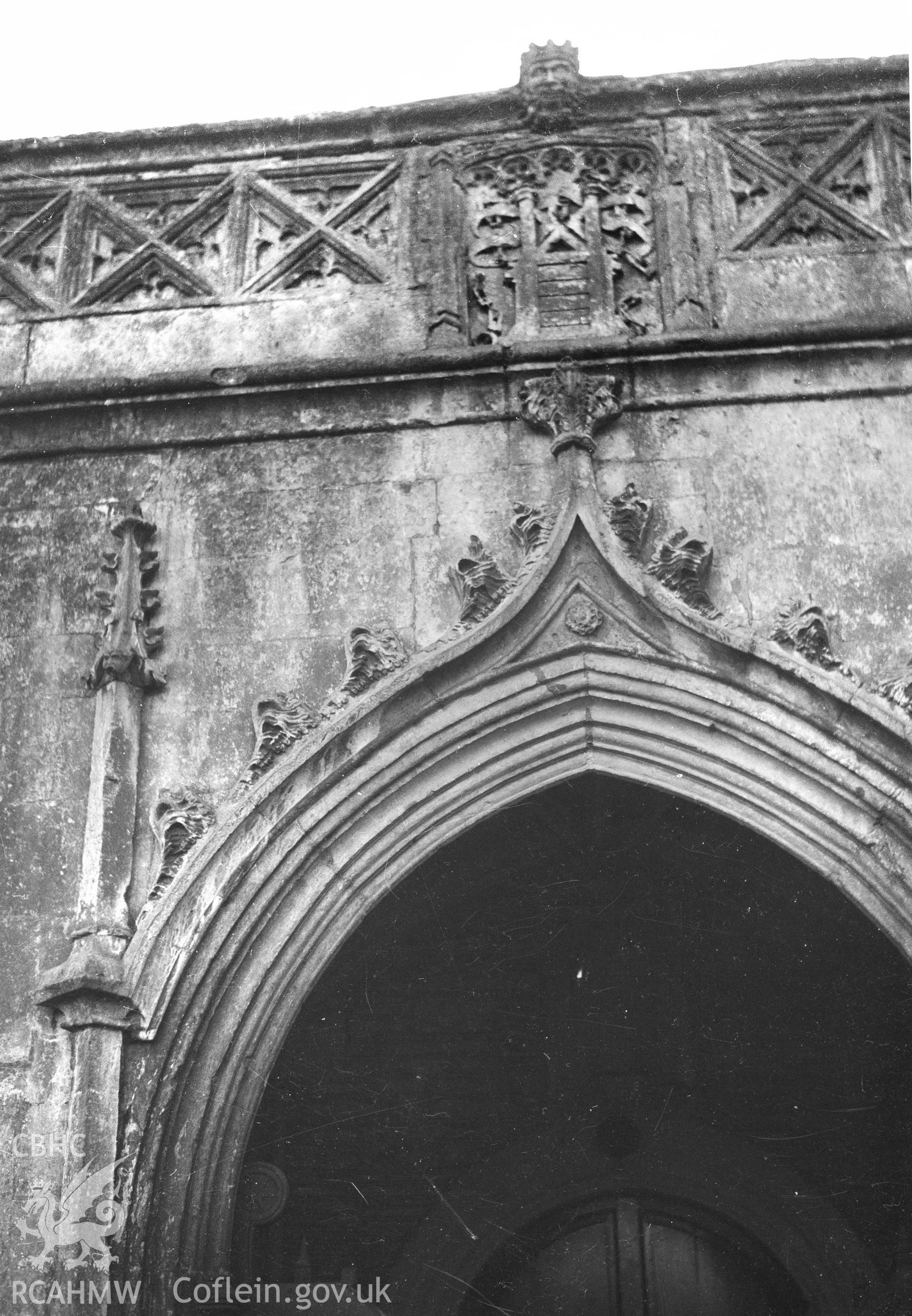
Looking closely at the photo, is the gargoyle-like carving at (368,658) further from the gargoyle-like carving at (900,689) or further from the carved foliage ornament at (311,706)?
the gargoyle-like carving at (900,689)

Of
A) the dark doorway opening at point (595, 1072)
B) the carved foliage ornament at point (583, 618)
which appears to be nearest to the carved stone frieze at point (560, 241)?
the carved foliage ornament at point (583, 618)

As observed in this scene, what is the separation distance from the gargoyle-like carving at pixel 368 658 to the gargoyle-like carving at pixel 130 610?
0.74 meters

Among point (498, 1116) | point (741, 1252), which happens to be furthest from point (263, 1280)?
point (741, 1252)

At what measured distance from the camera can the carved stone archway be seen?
650 centimetres

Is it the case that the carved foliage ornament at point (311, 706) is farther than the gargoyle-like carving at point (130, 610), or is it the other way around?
the gargoyle-like carving at point (130, 610)

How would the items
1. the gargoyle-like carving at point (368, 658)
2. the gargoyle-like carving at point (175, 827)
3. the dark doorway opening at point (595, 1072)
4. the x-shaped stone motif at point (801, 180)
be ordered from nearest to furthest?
the gargoyle-like carving at point (175, 827) → the gargoyle-like carving at point (368, 658) → the x-shaped stone motif at point (801, 180) → the dark doorway opening at point (595, 1072)

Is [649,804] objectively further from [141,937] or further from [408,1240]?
[408,1240]

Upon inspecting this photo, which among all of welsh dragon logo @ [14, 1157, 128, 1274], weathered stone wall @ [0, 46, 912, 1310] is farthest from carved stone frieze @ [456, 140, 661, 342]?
welsh dragon logo @ [14, 1157, 128, 1274]

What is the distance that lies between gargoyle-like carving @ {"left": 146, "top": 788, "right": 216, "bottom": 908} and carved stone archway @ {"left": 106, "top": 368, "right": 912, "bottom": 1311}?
0.18ft

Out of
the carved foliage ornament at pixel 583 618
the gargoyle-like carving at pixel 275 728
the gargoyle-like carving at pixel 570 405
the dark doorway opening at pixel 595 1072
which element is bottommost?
the dark doorway opening at pixel 595 1072

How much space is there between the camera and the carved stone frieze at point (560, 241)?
7934mm

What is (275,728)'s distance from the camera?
23.0ft

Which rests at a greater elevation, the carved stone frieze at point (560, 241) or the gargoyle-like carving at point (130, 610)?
the carved stone frieze at point (560, 241)

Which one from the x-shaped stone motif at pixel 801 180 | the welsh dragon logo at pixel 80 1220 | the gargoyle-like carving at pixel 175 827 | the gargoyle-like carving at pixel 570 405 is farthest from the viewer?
the x-shaped stone motif at pixel 801 180
